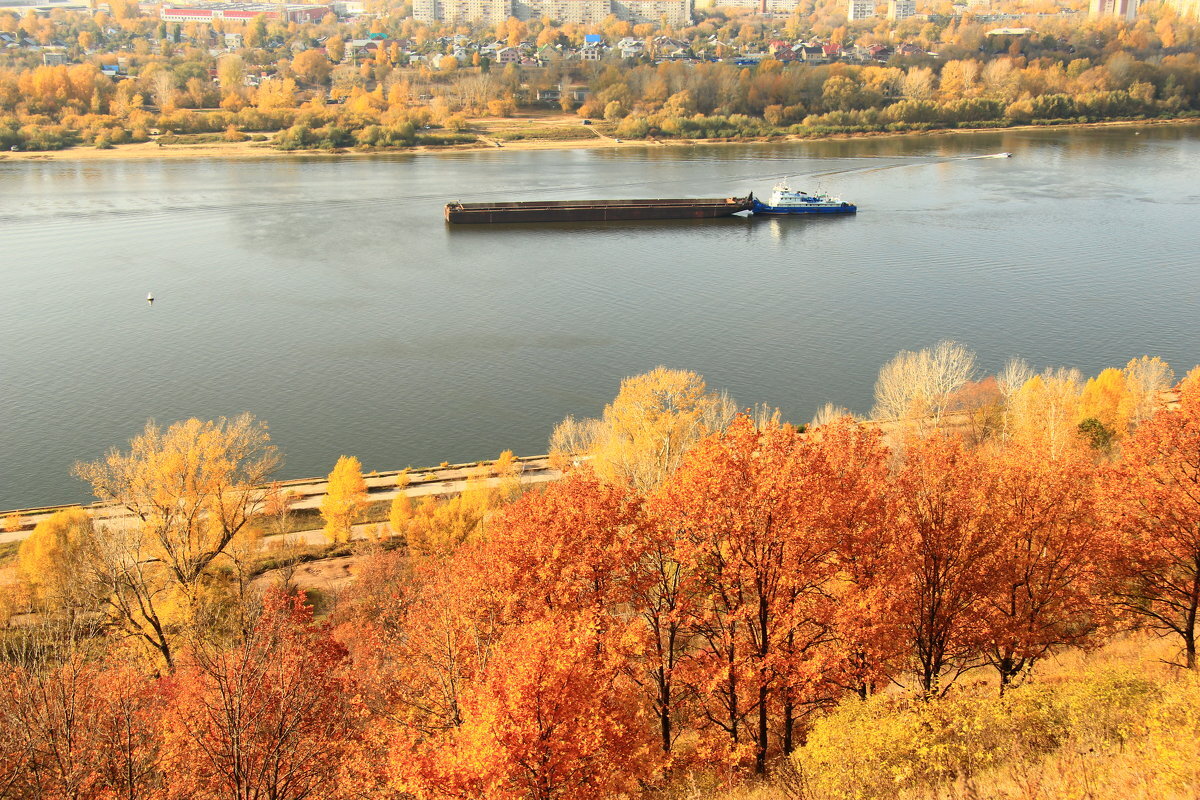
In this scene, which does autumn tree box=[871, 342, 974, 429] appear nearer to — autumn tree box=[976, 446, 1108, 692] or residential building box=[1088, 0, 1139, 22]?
autumn tree box=[976, 446, 1108, 692]

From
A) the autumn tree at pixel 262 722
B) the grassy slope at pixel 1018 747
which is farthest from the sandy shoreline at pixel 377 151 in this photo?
the grassy slope at pixel 1018 747

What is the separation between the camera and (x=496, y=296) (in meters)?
36.0

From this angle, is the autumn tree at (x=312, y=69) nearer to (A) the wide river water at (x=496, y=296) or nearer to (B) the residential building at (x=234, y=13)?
(A) the wide river water at (x=496, y=296)

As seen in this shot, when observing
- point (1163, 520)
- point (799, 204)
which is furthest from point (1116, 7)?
point (1163, 520)

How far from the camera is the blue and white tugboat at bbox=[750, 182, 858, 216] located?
49719mm

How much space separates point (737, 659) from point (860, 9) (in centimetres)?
17905

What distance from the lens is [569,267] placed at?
40.4m

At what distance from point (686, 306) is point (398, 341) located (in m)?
9.89

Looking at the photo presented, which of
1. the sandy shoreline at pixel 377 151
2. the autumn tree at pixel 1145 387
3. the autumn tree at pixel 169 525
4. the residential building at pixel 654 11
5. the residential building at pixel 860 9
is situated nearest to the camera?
the autumn tree at pixel 169 525

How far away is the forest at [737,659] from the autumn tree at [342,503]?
450 cm

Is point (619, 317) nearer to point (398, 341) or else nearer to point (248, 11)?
point (398, 341)

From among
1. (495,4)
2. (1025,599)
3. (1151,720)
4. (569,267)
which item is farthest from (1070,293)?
(495,4)

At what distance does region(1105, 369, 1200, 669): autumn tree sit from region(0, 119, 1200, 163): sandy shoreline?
199 ft

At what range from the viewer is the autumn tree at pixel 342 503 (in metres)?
19.5
